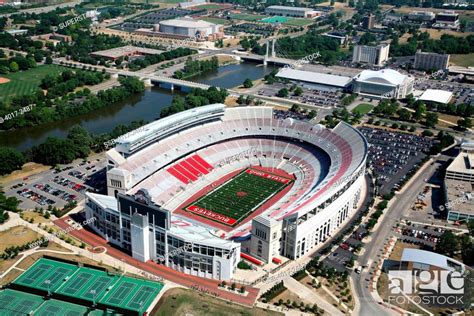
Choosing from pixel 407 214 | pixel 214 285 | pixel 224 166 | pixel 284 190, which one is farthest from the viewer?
pixel 224 166

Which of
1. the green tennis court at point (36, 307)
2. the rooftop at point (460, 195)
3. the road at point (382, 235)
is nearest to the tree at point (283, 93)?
the road at point (382, 235)

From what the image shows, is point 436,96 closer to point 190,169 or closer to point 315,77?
point 315,77

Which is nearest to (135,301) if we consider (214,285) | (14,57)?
(214,285)

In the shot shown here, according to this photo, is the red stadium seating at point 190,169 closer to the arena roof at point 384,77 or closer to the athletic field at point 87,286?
the athletic field at point 87,286

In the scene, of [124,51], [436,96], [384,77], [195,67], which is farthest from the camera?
[124,51]

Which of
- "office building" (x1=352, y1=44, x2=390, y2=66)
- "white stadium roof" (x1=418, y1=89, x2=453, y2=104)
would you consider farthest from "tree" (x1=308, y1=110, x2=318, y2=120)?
"office building" (x1=352, y1=44, x2=390, y2=66)

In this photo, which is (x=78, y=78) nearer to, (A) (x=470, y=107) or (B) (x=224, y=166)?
(B) (x=224, y=166)

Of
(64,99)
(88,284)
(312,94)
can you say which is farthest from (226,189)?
(312,94)
